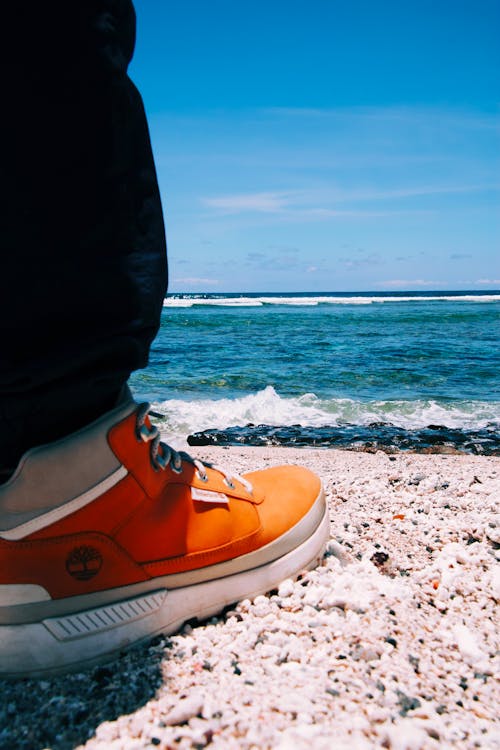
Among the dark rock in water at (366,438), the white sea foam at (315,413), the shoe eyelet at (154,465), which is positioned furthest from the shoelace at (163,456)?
the white sea foam at (315,413)

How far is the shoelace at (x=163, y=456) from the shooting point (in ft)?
3.98

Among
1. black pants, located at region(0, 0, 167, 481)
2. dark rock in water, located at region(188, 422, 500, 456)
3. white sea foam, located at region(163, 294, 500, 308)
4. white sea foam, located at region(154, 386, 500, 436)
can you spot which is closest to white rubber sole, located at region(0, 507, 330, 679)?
black pants, located at region(0, 0, 167, 481)

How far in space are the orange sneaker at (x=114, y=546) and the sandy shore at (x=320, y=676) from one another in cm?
6

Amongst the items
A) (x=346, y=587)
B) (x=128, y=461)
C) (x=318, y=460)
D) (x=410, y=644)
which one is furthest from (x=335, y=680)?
(x=318, y=460)

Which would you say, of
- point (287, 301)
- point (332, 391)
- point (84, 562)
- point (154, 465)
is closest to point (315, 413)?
point (332, 391)

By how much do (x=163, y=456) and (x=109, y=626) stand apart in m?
0.38

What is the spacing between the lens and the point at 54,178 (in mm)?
1010

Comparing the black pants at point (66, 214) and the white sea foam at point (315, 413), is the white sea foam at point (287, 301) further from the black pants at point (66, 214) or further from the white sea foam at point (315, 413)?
the black pants at point (66, 214)

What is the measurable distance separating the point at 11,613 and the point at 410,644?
0.85m

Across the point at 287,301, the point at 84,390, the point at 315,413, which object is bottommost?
the point at 315,413

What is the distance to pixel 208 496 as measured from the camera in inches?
52.0

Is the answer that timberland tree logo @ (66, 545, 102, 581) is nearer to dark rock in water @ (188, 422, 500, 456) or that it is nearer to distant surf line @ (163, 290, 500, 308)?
dark rock in water @ (188, 422, 500, 456)

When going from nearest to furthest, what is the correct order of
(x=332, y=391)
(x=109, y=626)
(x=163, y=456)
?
1. (x=109, y=626)
2. (x=163, y=456)
3. (x=332, y=391)

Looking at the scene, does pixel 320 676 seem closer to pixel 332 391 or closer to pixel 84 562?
pixel 84 562
